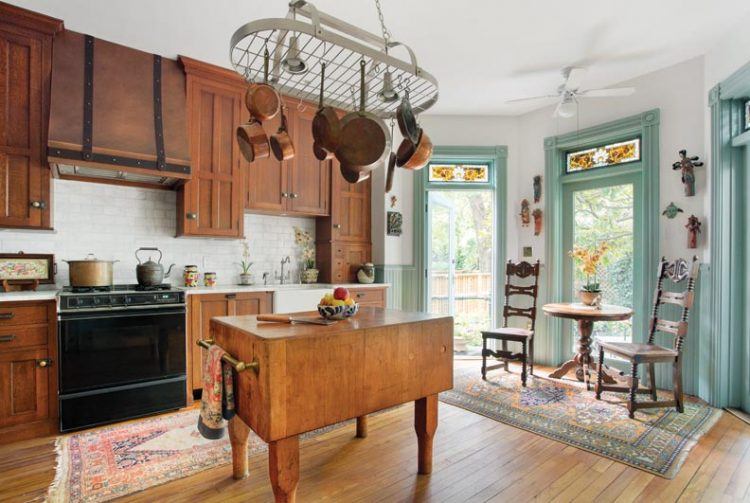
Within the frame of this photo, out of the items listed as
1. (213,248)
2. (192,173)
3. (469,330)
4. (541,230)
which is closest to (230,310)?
(213,248)

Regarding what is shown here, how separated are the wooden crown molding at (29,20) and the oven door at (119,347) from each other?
81.9 inches

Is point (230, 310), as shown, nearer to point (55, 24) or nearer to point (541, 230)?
point (55, 24)

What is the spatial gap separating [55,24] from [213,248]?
2069 mm

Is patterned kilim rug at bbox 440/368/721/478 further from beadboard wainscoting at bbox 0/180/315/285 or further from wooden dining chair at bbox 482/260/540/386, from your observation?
beadboard wainscoting at bbox 0/180/315/285

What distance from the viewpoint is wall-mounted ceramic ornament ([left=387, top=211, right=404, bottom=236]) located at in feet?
15.7

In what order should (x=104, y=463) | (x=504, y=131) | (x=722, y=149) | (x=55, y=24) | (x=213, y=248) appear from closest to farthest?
(x=104, y=463), (x=55, y=24), (x=722, y=149), (x=213, y=248), (x=504, y=131)

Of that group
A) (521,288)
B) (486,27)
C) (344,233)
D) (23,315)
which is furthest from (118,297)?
(521,288)

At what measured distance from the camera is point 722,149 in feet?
10.8

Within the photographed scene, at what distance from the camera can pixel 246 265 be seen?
4.24 m

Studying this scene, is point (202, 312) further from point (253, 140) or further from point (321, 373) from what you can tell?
point (321, 373)

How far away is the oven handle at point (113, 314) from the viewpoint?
284 cm

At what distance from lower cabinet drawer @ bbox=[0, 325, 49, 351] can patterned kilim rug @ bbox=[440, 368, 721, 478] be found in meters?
3.00


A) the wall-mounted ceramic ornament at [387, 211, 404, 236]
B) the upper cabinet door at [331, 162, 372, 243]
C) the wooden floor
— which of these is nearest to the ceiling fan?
the wall-mounted ceramic ornament at [387, 211, 404, 236]

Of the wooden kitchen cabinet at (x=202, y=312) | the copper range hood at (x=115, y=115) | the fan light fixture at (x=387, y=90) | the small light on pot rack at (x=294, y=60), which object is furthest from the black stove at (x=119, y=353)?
the fan light fixture at (x=387, y=90)
